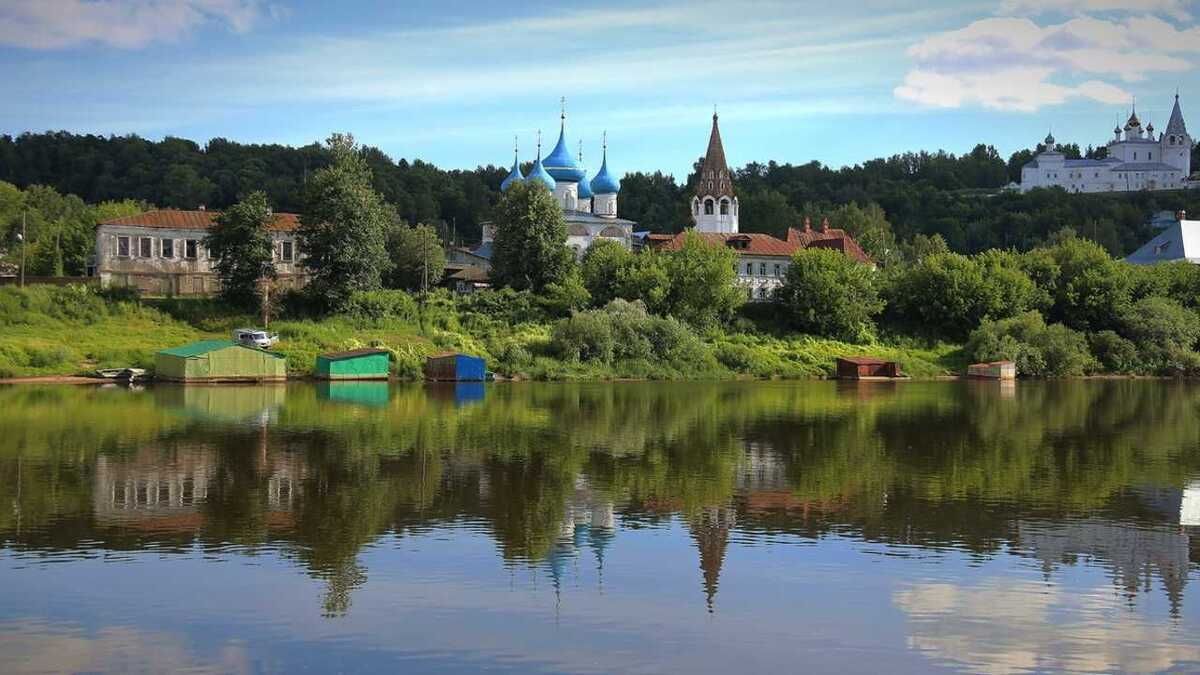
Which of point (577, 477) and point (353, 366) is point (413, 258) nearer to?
point (353, 366)

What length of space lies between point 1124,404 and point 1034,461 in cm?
2015

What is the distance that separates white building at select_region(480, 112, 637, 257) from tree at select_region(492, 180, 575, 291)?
43.2 feet

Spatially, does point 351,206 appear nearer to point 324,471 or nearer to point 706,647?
point 324,471

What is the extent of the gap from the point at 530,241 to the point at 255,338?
17.8 metres

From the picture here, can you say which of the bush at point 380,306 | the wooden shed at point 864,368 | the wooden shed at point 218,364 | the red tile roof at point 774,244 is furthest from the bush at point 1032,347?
the wooden shed at point 218,364

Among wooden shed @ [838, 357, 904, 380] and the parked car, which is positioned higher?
the parked car

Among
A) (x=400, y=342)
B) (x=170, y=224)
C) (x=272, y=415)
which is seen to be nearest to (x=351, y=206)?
(x=400, y=342)

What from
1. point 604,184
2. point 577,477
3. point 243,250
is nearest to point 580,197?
point 604,184

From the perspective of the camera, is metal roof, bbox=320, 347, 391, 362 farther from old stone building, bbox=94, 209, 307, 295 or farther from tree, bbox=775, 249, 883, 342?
tree, bbox=775, 249, 883, 342

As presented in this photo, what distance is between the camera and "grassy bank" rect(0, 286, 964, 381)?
172 ft

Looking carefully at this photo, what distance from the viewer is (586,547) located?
19.0 metres

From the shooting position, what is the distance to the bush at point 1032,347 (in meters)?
64.6

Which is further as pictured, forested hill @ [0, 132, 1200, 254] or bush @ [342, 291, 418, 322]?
forested hill @ [0, 132, 1200, 254]

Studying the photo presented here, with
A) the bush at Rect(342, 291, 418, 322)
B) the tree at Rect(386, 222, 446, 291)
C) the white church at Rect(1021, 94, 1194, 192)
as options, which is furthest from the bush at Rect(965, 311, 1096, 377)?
the white church at Rect(1021, 94, 1194, 192)
